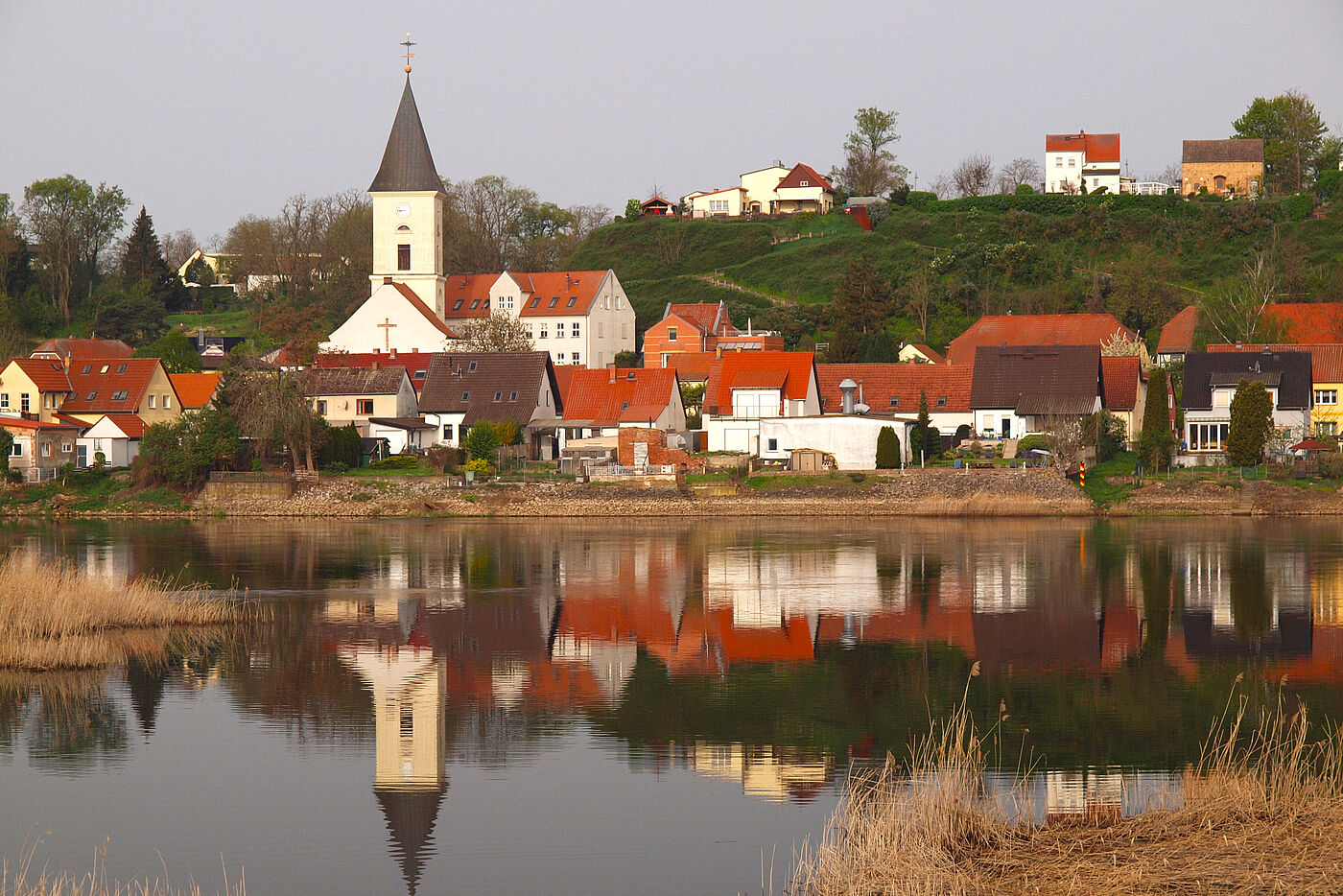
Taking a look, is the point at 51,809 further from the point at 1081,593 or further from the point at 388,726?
the point at 1081,593

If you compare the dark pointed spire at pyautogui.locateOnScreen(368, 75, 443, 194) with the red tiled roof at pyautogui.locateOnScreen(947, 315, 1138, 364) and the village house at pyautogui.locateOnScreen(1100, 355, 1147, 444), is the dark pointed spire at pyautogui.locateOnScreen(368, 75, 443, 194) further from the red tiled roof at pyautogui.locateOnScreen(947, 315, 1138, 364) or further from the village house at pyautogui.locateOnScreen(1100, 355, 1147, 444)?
the village house at pyautogui.locateOnScreen(1100, 355, 1147, 444)

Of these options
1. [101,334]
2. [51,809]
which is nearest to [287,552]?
[51,809]

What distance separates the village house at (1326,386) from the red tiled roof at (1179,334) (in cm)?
992

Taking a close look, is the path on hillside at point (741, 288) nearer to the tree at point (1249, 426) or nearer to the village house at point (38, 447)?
the tree at point (1249, 426)

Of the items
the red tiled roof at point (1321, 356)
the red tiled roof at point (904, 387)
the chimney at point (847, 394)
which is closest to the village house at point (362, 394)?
the red tiled roof at point (904, 387)

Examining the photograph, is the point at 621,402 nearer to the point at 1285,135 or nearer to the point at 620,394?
the point at 620,394

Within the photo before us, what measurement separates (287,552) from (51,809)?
23.0m

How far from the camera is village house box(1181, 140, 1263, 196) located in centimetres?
10644

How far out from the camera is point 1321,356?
55.5m

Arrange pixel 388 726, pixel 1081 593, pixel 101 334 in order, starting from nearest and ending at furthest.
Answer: pixel 388 726 → pixel 1081 593 → pixel 101 334

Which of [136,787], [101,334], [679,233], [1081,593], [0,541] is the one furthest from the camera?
[679,233]

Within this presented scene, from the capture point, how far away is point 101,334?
92.0 metres

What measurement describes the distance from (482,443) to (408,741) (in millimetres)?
36547

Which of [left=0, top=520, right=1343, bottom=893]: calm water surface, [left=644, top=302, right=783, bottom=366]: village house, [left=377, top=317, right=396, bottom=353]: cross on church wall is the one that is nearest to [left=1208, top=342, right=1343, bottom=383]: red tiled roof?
[left=0, top=520, right=1343, bottom=893]: calm water surface
